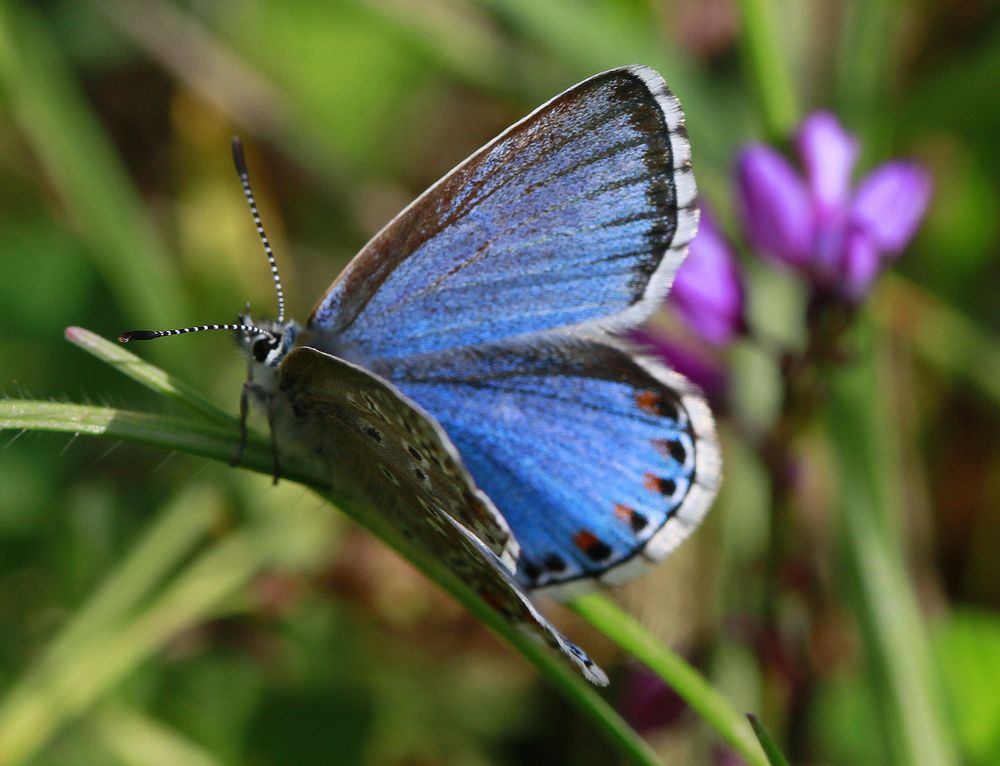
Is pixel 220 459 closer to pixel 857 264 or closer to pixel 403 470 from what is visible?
pixel 403 470

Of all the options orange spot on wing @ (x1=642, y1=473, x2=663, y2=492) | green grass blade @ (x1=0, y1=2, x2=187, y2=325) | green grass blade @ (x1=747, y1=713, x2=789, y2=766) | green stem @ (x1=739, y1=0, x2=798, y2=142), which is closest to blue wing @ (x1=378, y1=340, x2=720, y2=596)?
orange spot on wing @ (x1=642, y1=473, x2=663, y2=492)

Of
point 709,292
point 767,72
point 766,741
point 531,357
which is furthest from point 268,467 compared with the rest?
point 767,72

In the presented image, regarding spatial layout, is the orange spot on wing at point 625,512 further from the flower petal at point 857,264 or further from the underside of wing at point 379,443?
the flower petal at point 857,264

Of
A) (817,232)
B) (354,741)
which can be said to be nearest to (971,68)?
(817,232)

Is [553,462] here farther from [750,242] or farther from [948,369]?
[948,369]

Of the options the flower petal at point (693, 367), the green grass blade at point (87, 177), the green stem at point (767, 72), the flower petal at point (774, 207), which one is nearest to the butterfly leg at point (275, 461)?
the flower petal at point (693, 367)

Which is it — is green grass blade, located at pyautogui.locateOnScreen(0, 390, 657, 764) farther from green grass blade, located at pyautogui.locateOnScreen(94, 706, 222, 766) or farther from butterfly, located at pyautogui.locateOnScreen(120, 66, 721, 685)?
green grass blade, located at pyautogui.locateOnScreen(94, 706, 222, 766)
